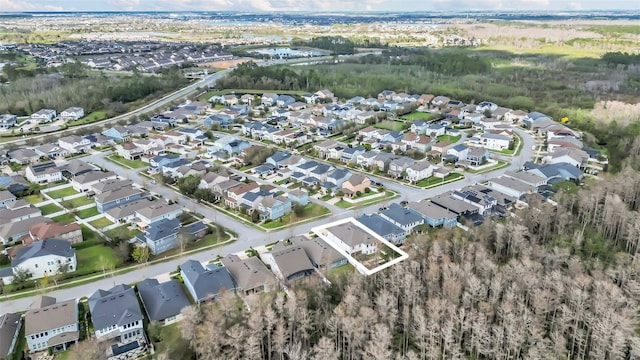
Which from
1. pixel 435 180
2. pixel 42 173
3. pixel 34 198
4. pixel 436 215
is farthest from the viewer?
pixel 435 180

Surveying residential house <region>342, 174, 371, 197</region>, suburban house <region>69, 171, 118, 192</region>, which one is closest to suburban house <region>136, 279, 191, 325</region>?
residential house <region>342, 174, 371, 197</region>

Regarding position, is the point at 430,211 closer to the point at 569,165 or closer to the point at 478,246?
the point at 478,246

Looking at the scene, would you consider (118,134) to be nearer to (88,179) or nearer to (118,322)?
(88,179)

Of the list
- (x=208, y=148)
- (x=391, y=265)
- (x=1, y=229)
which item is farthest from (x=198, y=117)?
(x=391, y=265)

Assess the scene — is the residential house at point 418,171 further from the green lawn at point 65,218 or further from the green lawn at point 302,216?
the green lawn at point 65,218

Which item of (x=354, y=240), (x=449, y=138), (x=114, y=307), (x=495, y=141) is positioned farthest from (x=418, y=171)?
(x=114, y=307)

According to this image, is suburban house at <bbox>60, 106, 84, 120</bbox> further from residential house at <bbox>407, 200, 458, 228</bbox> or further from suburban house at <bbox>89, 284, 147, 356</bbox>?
residential house at <bbox>407, 200, 458, 228</bbox>
